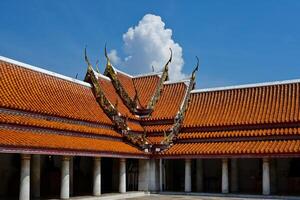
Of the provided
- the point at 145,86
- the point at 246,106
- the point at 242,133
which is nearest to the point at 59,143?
the point at 242,133

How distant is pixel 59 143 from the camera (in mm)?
19828

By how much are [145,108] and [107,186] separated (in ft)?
18.9

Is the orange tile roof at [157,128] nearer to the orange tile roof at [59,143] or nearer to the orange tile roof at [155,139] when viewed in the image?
the orange tile roof at [155,139]

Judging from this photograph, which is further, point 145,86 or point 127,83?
point 145,86

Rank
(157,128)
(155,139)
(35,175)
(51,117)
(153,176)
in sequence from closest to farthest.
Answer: (35,175) → (51,117) → (153,176) → (155,139) → (157,128)

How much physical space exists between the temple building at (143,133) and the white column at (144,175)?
6 cm

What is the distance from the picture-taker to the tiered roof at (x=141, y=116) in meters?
20.4

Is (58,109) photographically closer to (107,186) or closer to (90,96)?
(90,96)

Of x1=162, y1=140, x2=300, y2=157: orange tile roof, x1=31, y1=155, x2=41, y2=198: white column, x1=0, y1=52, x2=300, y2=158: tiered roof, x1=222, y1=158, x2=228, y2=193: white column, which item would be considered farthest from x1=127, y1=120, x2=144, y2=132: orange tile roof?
x1=31, y1=155, x2=41, y2=198: white column

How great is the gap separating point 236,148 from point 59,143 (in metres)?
10.3

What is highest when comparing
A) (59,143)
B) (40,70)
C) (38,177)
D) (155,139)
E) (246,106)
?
(40,70)

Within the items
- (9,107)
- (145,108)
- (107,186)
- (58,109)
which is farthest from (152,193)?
(9,107)

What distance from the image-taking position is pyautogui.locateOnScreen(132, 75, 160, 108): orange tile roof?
104 ft

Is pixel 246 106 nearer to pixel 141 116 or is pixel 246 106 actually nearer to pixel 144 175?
pixel 141 116
